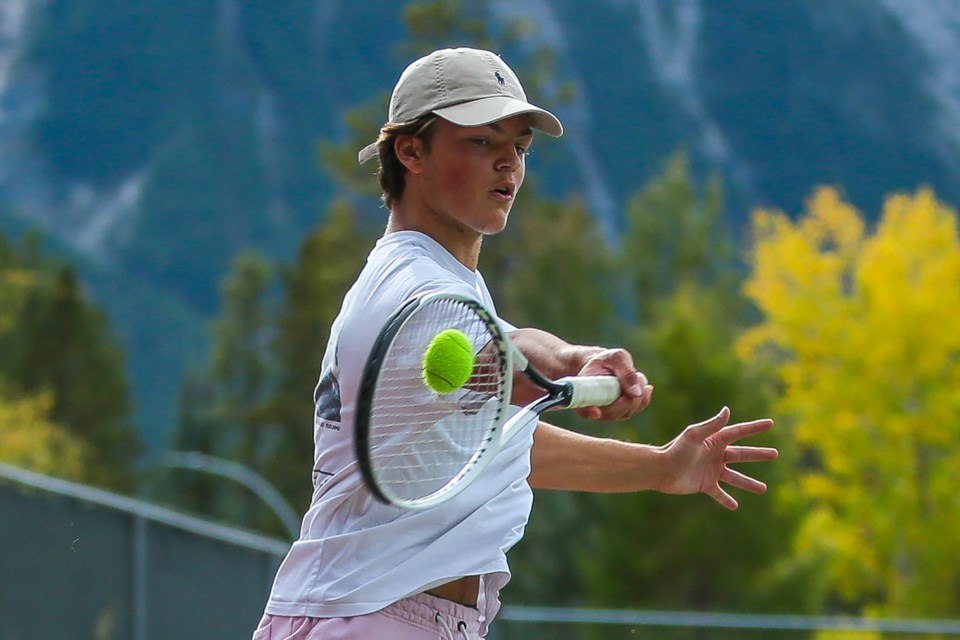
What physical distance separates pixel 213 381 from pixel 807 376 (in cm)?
2571

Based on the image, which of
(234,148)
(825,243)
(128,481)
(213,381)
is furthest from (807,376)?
(234,148)

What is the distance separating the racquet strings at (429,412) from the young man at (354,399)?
0.21ft

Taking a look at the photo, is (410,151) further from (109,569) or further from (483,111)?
(109,569)

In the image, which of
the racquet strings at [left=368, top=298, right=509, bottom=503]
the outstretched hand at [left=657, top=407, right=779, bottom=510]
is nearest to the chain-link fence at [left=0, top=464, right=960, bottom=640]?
the outstretched hand at [left=657, top=407, right=779, bottom=510]

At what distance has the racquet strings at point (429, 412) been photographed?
2.97 metres

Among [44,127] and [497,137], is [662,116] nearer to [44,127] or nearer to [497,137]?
[44,127]

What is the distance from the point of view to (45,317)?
4862 centimetres

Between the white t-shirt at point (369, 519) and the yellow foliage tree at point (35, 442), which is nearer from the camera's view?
the white t-shirt at point (369, 519)

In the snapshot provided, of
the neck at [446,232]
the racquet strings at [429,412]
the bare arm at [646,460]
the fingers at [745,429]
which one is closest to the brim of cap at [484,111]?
the neck at [446,232]

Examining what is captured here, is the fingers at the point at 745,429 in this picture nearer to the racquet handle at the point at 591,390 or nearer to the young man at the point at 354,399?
the young man at the point at 354,399

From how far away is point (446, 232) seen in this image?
3395 mm

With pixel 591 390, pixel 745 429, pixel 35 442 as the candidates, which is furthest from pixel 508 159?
pixel 35 442

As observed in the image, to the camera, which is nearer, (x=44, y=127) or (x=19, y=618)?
(x=19, y=618)

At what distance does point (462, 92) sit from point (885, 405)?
106ft
